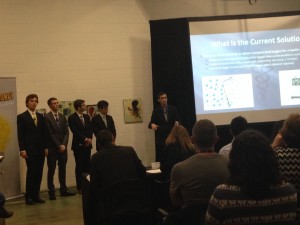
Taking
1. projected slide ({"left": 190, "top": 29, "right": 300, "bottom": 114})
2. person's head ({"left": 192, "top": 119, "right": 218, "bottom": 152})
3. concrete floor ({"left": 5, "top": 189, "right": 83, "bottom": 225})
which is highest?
projected slide ({"left": 190, "top": 29, "right": 300, "bottom": 114})

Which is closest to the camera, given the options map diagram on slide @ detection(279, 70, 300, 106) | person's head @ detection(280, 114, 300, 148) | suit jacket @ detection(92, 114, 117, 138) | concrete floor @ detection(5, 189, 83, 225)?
person's head @ detection(280, 114, 300, 148)

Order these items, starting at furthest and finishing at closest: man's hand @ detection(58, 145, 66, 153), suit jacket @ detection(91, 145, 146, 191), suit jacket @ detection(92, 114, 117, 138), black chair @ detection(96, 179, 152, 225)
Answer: suit jacket @ detection(92, 114, 117, 138) < man's hand @ detection(58, 145, 66, 153) < suit jacket @ detection(91, 145, 146, 191) < black chair @ detection(96, 179, 152, 225)

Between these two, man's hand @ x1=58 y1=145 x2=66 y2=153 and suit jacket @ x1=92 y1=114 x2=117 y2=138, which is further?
suit jacket @ x1=92 y1=114 x2=117 y2=138

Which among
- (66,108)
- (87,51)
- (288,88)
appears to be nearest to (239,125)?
(288,88)

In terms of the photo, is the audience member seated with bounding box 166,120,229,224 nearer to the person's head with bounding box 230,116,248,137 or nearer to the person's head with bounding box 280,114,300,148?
the person's head with bounding box 280,114,300,148

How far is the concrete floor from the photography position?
205 inches

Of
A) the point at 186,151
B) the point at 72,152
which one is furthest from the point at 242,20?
the point at 186,151

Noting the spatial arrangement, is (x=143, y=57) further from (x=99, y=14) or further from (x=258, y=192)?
(x=258, y=192)

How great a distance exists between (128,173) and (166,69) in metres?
4.43

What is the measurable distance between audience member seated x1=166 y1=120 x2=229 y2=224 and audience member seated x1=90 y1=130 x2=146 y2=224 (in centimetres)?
100

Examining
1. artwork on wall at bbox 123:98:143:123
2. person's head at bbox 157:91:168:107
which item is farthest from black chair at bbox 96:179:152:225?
artwork on wall at bbox 123:98:143:123

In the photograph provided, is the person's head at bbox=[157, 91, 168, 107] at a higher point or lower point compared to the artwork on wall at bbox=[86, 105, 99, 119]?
higher

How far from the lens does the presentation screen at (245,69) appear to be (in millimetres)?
7605

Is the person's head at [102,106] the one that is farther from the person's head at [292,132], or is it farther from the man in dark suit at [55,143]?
the person's head at [292,132]
